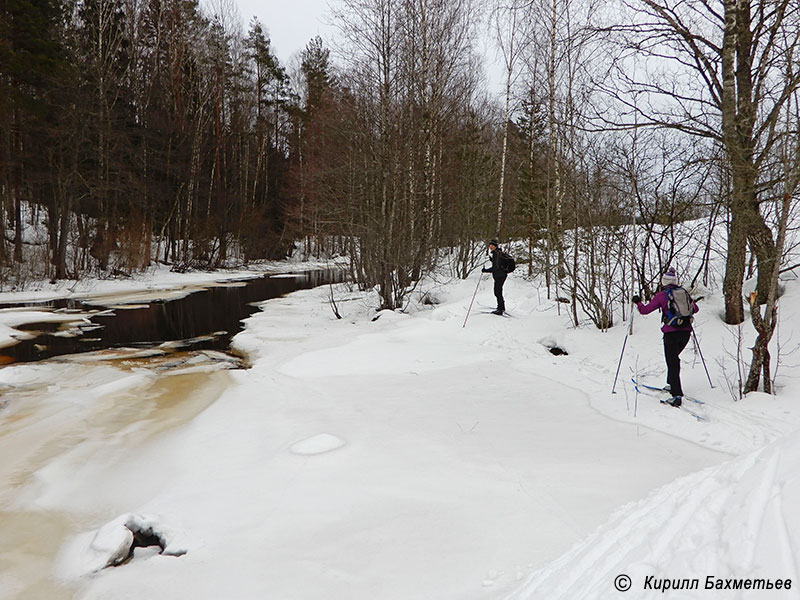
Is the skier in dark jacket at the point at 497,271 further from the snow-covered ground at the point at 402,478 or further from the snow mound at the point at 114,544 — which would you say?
the snow mound at the point at 114,544

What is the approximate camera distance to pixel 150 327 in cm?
1264

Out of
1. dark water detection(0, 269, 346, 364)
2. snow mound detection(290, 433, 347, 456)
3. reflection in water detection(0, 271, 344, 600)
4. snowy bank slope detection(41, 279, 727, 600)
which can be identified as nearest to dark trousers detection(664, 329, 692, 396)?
snowy bank slope detection(41, 279, 727, 600)

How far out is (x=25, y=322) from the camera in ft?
41.1

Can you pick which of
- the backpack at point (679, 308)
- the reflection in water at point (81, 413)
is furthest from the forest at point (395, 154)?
the reflection in water at point (81, 413)

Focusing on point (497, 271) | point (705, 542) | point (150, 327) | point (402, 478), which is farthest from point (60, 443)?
point (497, 271)

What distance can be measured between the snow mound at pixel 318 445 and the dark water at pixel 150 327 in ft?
19.3

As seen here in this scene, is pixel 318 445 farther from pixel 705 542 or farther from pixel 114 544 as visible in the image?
pixel 705 542

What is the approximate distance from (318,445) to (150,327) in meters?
9.64

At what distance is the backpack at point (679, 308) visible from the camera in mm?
5910

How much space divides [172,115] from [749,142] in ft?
100

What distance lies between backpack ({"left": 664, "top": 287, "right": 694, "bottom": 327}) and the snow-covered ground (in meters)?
1.04

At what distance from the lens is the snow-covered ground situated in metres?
2.61

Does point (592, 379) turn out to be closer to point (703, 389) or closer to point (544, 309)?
point (703, 389)

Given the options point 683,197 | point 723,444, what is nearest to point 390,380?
point 723,444
